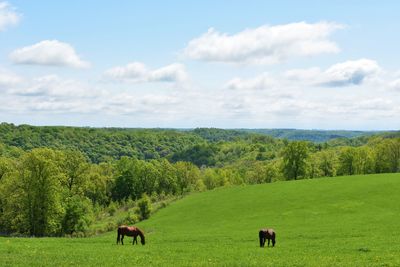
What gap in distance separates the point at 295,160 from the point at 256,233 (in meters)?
69.6

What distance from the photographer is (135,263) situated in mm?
24797

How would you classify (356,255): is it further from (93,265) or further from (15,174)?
(15,174)

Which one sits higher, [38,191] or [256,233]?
[38,191]

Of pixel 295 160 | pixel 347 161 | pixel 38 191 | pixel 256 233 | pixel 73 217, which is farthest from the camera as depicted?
pixel 347 161

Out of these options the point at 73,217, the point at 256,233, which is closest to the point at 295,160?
the point at 73,217

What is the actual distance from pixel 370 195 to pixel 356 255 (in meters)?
45.4

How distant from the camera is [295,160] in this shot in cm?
11356

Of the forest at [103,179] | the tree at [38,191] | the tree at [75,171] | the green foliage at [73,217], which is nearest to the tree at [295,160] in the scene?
the forest at [103,179]

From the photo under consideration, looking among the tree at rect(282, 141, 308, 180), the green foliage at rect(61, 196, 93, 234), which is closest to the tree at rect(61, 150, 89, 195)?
the green foliage at rect(61, 196, 93, 234)

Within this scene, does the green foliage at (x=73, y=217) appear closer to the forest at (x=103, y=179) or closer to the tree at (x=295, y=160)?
the forest at (x=103, y=179)

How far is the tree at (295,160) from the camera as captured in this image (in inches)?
4392

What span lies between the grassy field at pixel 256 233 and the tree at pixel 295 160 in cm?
2467

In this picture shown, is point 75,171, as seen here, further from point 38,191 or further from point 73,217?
point 38,191

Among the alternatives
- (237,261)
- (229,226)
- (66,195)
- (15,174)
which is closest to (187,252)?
(237,261)
